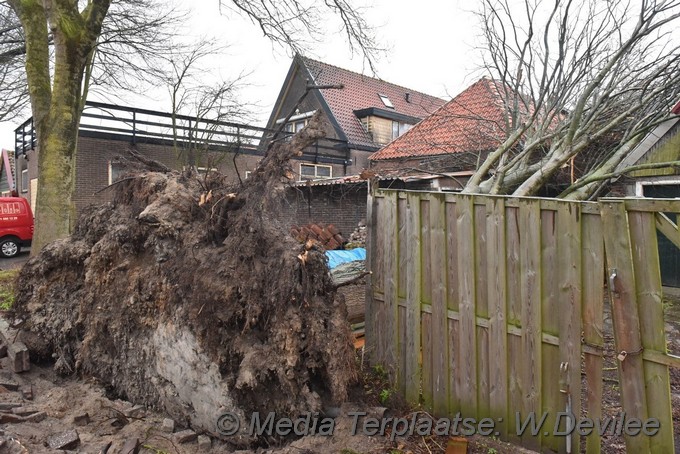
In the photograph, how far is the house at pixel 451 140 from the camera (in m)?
9.48

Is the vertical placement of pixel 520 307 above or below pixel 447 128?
below

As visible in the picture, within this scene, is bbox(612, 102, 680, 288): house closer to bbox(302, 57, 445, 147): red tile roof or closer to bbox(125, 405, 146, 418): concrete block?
bbox(125, 405, 146, 418): concrete block

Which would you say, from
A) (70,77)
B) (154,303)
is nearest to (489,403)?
(154,303)

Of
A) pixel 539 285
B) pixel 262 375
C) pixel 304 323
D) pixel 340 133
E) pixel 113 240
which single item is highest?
pixel 340 133

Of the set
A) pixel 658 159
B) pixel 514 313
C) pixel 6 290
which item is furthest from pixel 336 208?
pixel 514 313

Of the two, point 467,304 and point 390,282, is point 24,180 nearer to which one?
point 390,282

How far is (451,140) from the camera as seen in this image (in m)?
12.0

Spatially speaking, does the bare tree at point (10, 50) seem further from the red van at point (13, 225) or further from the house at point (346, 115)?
the house at point (346, 115)

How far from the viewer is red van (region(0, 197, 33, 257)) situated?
14.3 m

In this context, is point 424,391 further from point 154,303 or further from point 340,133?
point 340,133

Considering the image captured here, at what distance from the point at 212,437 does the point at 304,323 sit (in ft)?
3.76

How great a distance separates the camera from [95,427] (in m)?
3.25

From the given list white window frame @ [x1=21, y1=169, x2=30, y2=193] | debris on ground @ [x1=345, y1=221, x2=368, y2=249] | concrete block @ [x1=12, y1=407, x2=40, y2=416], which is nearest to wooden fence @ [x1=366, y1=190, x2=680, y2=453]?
concrete block @ [x1=12, y1=407, x2=40, y2=416]

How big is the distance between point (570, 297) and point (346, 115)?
20.0 metres
